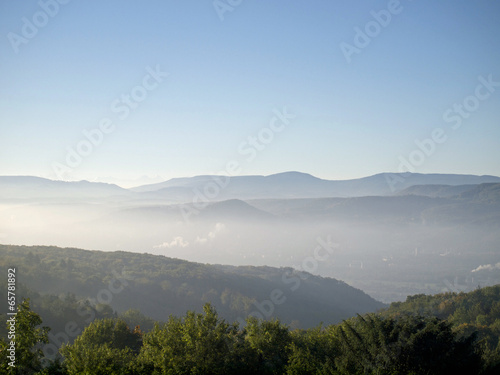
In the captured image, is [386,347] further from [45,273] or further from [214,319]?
[45,273]

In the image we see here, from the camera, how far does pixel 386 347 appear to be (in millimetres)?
22656

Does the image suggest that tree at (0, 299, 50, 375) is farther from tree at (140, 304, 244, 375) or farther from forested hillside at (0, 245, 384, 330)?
forested hillside at (0, 245, 384, 330)

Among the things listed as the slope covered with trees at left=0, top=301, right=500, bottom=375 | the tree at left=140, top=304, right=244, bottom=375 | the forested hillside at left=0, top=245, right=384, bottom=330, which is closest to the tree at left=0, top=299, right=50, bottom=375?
the slope covered with trees at left=0, top=301, right=500, bottom=375

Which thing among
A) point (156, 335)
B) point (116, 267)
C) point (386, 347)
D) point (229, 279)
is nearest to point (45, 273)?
point (116, 267)

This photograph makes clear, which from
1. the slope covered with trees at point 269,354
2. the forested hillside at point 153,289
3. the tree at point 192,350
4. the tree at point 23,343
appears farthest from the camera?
the forested hillside at point 153,289

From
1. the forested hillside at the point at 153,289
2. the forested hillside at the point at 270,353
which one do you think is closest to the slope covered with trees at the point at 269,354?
the forested hillside at the point at 270,353

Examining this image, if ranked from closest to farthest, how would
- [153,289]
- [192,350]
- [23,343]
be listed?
[23,343], [192,350], [153,289]

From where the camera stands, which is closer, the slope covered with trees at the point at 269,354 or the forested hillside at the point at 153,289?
the slope covered with trees at the point at 269,354

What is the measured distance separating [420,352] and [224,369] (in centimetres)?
1176

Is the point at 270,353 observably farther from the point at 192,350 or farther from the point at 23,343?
the point at 23,343

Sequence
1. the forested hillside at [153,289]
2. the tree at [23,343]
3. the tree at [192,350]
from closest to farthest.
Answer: the tree at [23,343], the tree at [192,350], the forested hillside at [153,289]

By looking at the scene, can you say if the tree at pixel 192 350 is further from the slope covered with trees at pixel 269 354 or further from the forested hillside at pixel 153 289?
the forested hillside at pixel 153 289

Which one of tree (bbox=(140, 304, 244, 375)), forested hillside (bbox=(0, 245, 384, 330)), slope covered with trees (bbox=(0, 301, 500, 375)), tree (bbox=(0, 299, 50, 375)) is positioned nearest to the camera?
tree (bbox=(0, 299, 50, 375))

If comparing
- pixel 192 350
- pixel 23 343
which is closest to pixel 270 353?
pixel 192 350
